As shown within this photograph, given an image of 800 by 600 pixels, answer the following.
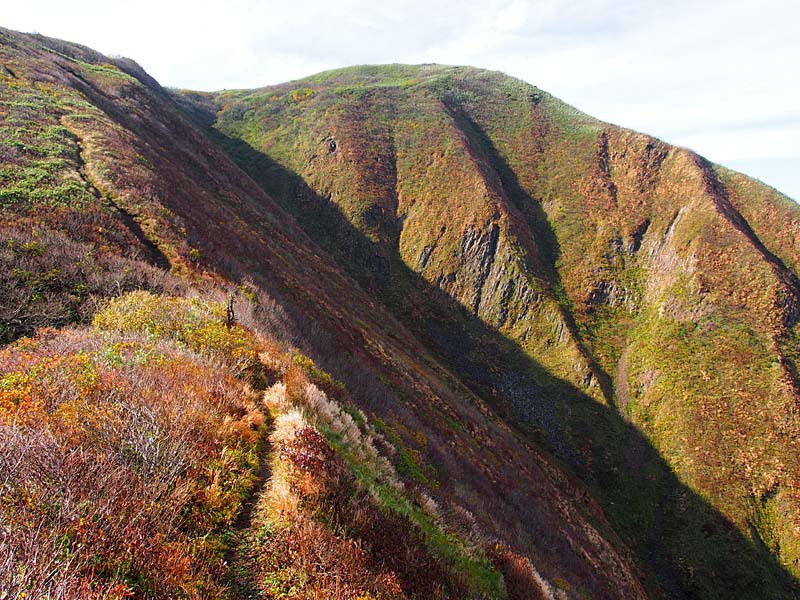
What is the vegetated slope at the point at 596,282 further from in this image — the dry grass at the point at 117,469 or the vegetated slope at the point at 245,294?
the dry grass at the point at 117,469

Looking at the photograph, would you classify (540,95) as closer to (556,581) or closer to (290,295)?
(290,295)

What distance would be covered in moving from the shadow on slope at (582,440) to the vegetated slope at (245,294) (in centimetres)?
147

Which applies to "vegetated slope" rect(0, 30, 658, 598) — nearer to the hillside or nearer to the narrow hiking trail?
the hillside

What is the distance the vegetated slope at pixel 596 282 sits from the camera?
2817 centimetres

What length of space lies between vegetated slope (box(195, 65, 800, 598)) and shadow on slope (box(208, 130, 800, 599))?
142 millimetres

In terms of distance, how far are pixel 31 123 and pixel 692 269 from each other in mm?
51975

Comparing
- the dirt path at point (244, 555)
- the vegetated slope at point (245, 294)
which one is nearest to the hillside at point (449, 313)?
the dirt path at point (244, 555)

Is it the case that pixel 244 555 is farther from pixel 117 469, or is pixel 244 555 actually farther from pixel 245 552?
pixel 117 469

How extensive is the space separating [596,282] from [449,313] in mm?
16686

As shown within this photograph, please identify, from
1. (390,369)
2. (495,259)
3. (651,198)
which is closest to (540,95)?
(651,198)

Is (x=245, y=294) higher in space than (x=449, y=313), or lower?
higher

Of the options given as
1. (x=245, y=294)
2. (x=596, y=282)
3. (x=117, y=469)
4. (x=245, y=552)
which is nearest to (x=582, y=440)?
(x=596, y=282)

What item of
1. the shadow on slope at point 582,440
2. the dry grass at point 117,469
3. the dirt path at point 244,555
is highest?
the dry grass at point 117,469

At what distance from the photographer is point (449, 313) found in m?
44.8
